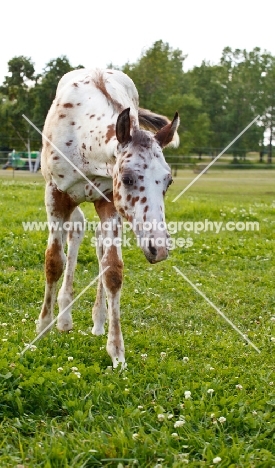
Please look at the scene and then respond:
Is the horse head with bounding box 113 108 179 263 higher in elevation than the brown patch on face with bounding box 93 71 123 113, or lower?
lower

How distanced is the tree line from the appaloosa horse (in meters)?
28.1

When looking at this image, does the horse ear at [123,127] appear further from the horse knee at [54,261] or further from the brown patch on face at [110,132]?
the horse knee at [54,261]

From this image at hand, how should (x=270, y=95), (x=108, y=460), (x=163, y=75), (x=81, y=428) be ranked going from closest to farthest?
(x=108, y=460), (x=81, y=428), (x=163, y=75), (x=270, y=95)

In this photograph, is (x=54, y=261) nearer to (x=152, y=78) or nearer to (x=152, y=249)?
(x=152, y=249)

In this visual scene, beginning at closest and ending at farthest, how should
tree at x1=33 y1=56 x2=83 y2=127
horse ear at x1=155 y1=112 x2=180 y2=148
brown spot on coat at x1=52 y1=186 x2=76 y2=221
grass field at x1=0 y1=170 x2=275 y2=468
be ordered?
grass field at x1=0 y1=170 x2=275 y2=468
horse ear at x1=155 y1=112 x2=180 y2=148
brown spot on coat at x1=52 y1=186 x2=76 y2=221
tree at x1=33 y1=56 x2=83 y2=127

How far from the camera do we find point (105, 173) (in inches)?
173

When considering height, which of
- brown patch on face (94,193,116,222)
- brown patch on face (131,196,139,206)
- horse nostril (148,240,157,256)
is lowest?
horse nostril (148,240,157,256)

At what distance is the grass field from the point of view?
293 cm

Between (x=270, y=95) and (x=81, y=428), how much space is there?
57461 millimetres

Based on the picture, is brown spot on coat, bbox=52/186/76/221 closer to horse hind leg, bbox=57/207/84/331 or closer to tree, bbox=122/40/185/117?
horse hind leg, bbox=57/207/84/331

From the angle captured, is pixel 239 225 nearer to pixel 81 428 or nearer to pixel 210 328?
pixel 210 328

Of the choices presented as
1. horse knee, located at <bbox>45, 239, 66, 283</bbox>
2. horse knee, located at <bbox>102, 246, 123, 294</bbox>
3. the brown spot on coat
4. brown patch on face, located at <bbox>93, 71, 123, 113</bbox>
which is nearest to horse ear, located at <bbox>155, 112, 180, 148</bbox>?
brown patch on face, located at <bbox>93, 71, 123, 113</bbox>

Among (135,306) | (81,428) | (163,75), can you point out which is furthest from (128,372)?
(163,75)

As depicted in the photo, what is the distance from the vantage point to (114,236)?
451cm
